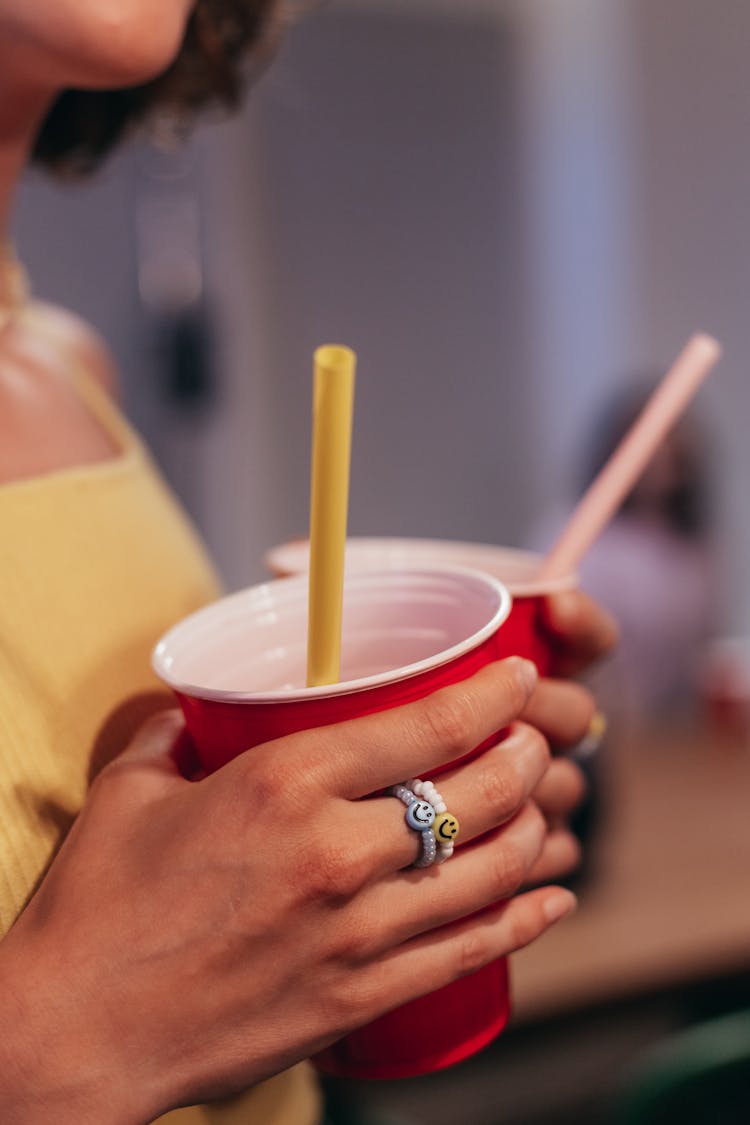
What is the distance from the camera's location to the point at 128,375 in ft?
9.03

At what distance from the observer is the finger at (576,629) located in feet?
1.91

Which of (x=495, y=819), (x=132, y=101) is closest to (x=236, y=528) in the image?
(x=132, y=101)

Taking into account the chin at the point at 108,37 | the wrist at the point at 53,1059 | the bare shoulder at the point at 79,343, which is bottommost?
the wrist at the point at 53,1059

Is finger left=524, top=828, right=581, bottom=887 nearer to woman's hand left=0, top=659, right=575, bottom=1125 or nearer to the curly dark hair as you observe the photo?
woman's hand left=0, top=659, right=575, bottom=1125

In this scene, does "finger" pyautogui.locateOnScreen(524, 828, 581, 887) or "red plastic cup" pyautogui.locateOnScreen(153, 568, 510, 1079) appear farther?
"finger" pyautogui.locateOnScreen(524, 828, 581, 887)

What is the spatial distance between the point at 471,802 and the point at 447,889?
0.14ft

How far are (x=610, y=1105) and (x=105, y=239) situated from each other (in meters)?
2.34

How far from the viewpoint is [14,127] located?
2.38 ft

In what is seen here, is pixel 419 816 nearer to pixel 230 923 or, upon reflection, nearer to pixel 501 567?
pixel 230 923

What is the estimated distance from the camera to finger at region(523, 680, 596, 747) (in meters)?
0.58

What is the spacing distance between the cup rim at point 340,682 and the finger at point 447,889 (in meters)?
0.09

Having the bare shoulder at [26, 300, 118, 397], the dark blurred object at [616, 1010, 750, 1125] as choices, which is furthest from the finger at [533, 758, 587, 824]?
the bare shoulder at [26, 300, 118, 397]

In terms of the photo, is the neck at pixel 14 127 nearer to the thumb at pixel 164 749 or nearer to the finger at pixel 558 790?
the thumb at pixel 164 749

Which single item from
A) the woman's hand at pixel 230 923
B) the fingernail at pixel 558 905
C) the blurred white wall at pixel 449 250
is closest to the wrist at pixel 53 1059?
the woman's hand at pixel 230 923
